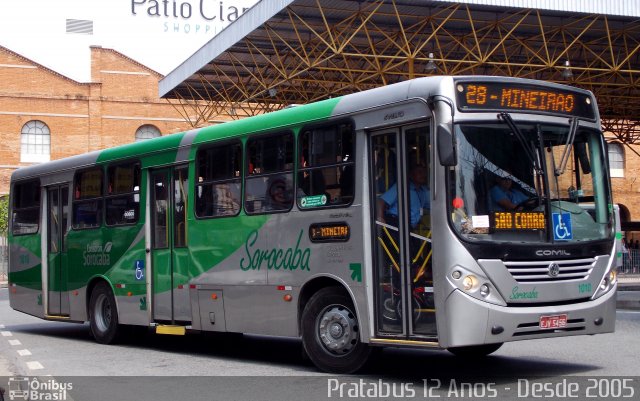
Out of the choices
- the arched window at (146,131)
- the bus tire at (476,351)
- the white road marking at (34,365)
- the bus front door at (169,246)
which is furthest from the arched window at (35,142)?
the bus tire at (476,351)

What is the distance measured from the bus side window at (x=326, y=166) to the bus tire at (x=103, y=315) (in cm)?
531

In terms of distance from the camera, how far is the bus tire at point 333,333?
10664 mm

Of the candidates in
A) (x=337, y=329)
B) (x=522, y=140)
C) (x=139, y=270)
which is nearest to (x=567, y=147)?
(x=522, y=140)

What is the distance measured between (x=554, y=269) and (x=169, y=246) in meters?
6.19

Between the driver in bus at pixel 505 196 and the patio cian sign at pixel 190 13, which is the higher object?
the patio cian sign at pixel 190 13

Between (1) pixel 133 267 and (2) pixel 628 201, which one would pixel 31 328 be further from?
(2) pixel 628 201

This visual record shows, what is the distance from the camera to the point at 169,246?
14102 millimetres

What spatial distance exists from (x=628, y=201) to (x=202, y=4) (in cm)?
2916

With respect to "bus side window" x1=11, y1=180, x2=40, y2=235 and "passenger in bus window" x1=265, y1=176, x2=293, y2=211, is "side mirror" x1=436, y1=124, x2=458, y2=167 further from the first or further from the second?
"bus side window" x1=11, y1=180, x2=40, y2=235

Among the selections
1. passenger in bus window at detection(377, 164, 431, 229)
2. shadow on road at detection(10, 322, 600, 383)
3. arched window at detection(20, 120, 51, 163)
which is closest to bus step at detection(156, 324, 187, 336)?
shadow on road at detection(10, 322, 600, 383)

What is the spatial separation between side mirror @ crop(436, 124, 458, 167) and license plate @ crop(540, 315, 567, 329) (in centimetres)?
177

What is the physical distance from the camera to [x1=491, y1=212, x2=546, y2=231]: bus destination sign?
31.5 feet

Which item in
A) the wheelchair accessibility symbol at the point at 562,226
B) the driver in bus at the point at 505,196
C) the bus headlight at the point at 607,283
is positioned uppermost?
the driver in bus at the point at 505,196

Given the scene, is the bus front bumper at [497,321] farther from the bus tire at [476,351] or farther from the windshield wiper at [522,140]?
the bus tire at [476,351]
